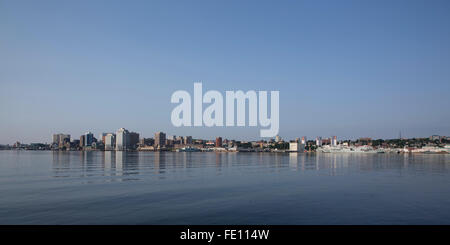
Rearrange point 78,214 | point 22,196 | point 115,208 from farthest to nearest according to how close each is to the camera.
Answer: point 22,196, point 115,208, point 78,214

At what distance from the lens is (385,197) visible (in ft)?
80.0

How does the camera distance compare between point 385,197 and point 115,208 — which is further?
point 385,197

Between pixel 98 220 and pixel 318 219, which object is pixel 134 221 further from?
pixel 318 219

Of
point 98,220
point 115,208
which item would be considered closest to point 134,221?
point 98,220

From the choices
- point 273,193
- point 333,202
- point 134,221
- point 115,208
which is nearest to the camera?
point 134,221

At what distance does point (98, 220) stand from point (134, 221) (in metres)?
1.98

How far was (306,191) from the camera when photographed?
27.3m
